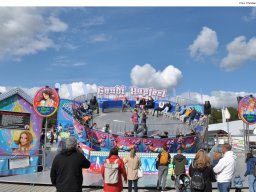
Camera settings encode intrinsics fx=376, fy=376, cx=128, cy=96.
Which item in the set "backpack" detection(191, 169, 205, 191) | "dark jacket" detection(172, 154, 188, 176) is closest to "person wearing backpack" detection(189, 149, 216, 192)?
"backpack" detection(191, 169, 205, 191)

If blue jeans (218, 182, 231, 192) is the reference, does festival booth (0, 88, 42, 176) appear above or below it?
above

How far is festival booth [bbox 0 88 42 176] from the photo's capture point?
49.3 ft

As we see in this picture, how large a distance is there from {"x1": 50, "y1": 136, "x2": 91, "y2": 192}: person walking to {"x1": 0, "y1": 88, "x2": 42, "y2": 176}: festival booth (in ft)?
31.4

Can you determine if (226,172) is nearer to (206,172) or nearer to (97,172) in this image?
(206,172)

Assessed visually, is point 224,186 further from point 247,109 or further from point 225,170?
point 247,109

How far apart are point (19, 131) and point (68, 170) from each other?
34.2ft

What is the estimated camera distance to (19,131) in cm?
Answer: 1538

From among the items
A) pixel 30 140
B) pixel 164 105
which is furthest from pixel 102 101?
pixel 30 140

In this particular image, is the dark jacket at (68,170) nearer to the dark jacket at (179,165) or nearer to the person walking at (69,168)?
the person walking at (69,168)

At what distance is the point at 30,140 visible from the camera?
15.6 meters

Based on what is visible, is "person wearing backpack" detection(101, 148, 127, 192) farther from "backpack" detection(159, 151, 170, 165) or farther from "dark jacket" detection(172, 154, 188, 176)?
"backpack" detection(159, 151, 170, 165)

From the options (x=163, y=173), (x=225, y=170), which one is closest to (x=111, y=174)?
(x=225, y=170)

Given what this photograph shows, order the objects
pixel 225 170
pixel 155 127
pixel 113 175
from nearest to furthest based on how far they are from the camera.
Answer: pixel 113 175 → pixel 225 170 → pixel 155 127

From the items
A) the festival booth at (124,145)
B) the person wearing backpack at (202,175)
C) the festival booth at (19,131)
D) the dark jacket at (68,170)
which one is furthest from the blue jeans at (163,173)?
the dark jacket at (68,170)
